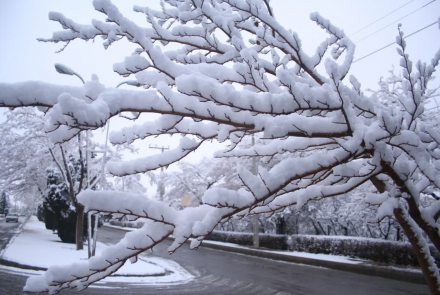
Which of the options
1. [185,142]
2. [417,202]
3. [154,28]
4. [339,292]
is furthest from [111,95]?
[339,292]

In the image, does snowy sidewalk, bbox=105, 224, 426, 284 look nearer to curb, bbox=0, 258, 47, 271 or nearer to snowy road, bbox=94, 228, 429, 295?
snowy road, bbox=94, 228, 429, 295

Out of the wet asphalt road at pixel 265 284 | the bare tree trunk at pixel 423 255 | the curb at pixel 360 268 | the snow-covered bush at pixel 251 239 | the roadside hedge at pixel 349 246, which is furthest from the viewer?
the snow-covered bush at pixel 251 239

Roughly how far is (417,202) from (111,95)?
1.62 metres

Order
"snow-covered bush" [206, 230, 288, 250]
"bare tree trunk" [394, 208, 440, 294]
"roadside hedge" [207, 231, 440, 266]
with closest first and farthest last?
"bare tree trunk" [394, 208, 440, 294]
"roadside hedge" [207, 231, 440, 266]
"snow-covered bush" [206, 230, 288, 250]

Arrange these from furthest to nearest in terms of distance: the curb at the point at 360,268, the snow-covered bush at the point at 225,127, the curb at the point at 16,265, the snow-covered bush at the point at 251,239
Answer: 1. the snow-covered bush at the point at 251,239
2. the curb at the point at 360,268
3. the curb at the point at 16,265
4. the snow-covered bush at the point at 225,127

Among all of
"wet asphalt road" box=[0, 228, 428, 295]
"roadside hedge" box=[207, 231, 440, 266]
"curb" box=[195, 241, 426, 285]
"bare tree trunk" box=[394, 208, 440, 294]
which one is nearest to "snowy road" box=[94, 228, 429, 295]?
"wet asphalt road" box=[0, 228, 428, 295]

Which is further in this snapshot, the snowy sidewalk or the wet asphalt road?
the snowy sidewalk

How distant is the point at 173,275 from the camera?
11.4 meters

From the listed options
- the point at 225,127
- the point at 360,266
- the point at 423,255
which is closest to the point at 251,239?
the point at 360,266

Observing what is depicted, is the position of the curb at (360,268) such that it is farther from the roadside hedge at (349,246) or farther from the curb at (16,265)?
the curb at (16,265)

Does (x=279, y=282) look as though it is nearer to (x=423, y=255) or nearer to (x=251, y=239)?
(x=423, y=255)

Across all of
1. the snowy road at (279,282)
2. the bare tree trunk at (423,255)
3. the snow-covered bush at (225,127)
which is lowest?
the snowy road at (279,282)

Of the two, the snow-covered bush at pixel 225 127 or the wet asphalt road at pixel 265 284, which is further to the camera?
the wet asphalt road at pixel 265 284

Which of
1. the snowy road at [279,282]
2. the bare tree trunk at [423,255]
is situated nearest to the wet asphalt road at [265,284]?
the snowy road at [279,282]
